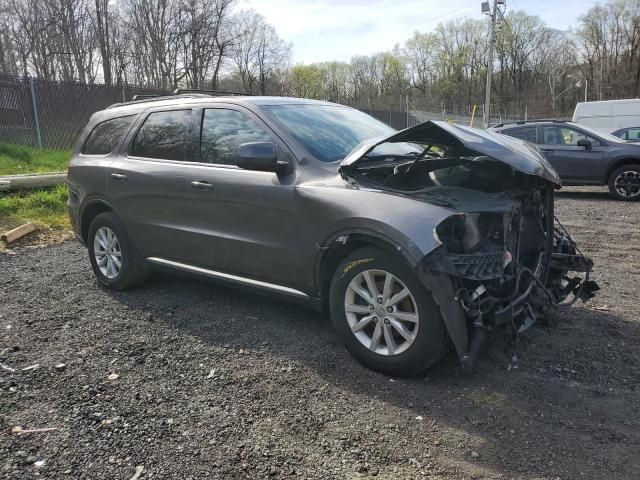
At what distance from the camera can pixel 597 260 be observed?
6.03 metres

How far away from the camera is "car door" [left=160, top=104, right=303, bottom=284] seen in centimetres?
382

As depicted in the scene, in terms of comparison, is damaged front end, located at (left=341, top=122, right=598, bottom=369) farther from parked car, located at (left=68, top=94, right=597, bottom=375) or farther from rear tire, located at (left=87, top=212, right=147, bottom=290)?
rear tire, located at (left=87, top=212, right=147, bottom=290)

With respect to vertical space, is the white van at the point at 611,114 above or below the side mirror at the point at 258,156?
above

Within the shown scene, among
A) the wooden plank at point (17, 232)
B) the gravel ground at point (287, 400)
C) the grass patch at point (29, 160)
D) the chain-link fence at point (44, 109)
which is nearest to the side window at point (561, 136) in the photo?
the gravel ground at point (287, 400)

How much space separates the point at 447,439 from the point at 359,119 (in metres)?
3.00

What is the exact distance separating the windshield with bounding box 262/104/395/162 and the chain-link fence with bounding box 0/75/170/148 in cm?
1098

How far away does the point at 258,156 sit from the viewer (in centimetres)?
365

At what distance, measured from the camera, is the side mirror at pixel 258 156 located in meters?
3.65

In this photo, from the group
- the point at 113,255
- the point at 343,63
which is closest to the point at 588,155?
the point at 113,255

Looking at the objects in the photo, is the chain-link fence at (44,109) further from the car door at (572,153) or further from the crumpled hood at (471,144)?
the crumpled hood at (471,144)

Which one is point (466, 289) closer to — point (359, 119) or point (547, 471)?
point (547, 471)

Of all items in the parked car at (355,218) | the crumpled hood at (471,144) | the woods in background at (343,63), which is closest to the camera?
the parked car at (355,218)

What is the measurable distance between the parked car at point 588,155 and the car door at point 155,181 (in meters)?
9.09

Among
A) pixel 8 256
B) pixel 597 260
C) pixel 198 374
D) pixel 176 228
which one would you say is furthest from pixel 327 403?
pixel 8 256
